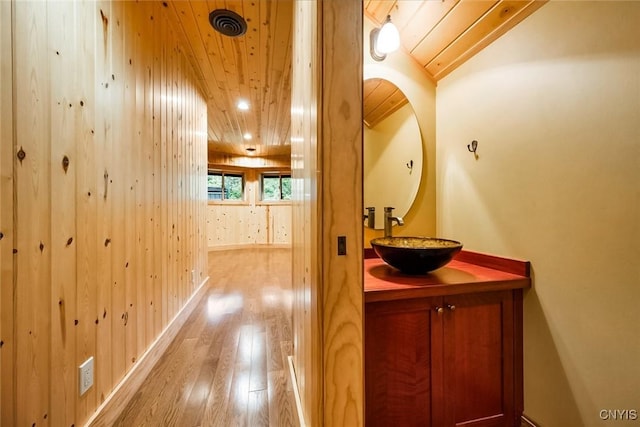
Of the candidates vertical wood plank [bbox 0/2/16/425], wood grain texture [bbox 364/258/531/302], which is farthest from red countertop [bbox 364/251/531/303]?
vertical wood plank [bbox 0/2/16/425]

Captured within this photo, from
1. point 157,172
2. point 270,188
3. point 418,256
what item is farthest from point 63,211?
point 270,188

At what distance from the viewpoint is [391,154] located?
1.65 meters

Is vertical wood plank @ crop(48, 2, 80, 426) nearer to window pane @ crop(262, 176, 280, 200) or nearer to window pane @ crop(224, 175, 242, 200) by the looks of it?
window pane @ crop(224, 175, 242, 200)

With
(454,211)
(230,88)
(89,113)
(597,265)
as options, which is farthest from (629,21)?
(230,88)

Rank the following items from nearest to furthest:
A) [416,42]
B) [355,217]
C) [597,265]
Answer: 1. [355,217]
2. [597,265]
3. [416,42]

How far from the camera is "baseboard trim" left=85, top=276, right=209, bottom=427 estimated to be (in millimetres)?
1187

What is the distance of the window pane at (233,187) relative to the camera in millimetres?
6496

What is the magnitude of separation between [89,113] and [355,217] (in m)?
1.28

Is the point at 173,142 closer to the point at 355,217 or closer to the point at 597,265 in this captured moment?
the point at 355,217

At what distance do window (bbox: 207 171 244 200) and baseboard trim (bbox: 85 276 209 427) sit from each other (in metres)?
4.58

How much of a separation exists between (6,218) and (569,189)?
2011mm

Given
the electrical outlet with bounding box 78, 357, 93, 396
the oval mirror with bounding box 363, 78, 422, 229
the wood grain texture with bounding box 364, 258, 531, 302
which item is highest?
the oval mirror with bounding box 363, 78, 422, 229

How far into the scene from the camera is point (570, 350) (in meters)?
1.01

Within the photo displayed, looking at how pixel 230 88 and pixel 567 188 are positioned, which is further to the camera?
pixel 230 88
